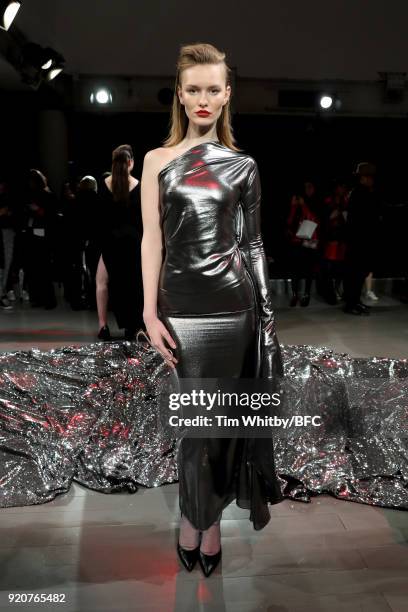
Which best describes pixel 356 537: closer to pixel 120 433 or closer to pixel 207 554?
pixel 207 554

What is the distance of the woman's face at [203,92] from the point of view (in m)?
1.63

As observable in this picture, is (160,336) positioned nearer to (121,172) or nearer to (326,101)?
(121,172)

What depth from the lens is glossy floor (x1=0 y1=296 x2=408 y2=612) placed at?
67.1 inches

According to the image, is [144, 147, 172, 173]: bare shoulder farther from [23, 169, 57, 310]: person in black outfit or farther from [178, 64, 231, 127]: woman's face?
[23, 169, 57, 310]: person in black outfit

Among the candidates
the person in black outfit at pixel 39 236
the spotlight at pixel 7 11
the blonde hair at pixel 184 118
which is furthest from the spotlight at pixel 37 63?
the blonde hair at pixel 184 118

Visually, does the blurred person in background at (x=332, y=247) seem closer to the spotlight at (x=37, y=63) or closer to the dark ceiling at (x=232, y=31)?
the dark ceiling at (x=232, y=31)

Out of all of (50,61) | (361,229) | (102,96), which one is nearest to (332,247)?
(361,229)

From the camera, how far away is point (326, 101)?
347 inches

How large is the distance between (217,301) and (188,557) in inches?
31.5

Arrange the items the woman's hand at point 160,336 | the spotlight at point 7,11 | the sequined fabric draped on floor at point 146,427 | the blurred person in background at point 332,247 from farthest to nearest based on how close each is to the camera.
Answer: the blurred person in background at point 332,247
the spotlight at point 7,11
the sequined fabric draped on floor at point 146,427
the woman's hand at point 160,336

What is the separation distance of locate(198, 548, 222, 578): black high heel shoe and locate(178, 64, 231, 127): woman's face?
126 cm

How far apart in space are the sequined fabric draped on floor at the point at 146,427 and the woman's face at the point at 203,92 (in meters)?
0.99

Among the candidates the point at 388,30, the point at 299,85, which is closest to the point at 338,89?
the point at 299,85

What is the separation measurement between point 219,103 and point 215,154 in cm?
15
